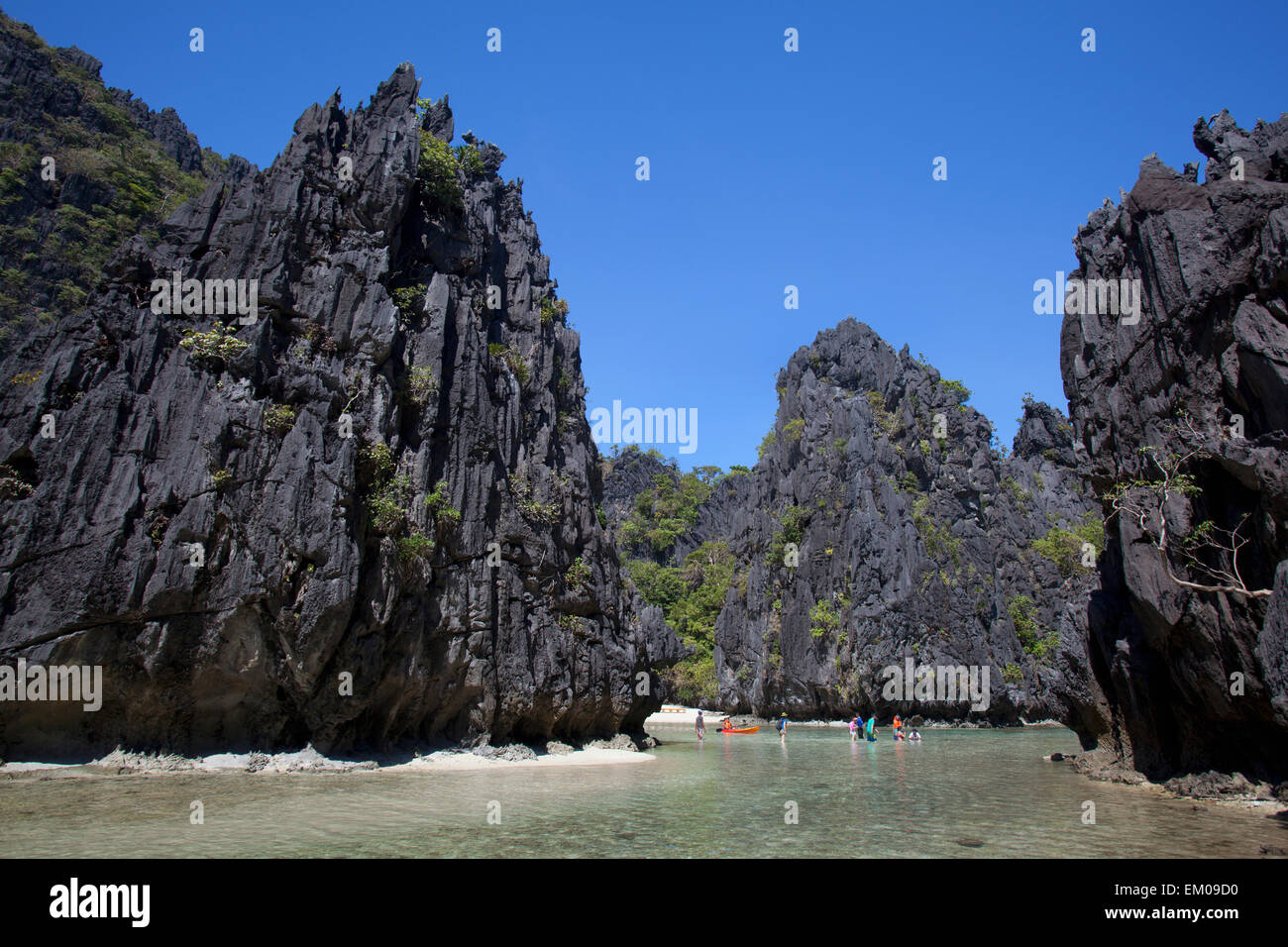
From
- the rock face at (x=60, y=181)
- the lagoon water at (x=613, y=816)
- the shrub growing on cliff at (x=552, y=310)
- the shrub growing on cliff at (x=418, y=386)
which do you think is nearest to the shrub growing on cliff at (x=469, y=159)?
the shrub growing on cliff at (x=552, y=310)

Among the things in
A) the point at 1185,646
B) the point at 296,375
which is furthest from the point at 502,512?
the point at 1185,646

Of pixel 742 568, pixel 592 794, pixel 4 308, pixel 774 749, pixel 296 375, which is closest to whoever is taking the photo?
pixel 592 794

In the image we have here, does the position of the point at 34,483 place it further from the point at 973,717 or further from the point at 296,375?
the point at 973,717

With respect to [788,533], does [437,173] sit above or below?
above

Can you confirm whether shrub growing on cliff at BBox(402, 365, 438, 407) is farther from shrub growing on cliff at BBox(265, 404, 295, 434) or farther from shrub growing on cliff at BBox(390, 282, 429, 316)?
shrub growing on cliff at BBox(265, 404, 295, 434)

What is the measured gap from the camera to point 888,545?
180 ft

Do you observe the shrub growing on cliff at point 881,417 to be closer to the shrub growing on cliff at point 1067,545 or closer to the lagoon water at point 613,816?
the shrub growing on cliff at point 1067,545

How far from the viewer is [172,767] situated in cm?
1897

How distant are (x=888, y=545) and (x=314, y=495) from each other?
43991mm

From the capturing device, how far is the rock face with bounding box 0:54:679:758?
19.0m

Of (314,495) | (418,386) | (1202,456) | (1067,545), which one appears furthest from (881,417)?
(314,495)

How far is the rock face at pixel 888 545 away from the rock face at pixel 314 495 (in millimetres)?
27174

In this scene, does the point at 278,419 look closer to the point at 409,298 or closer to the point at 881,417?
the point at 409,298
